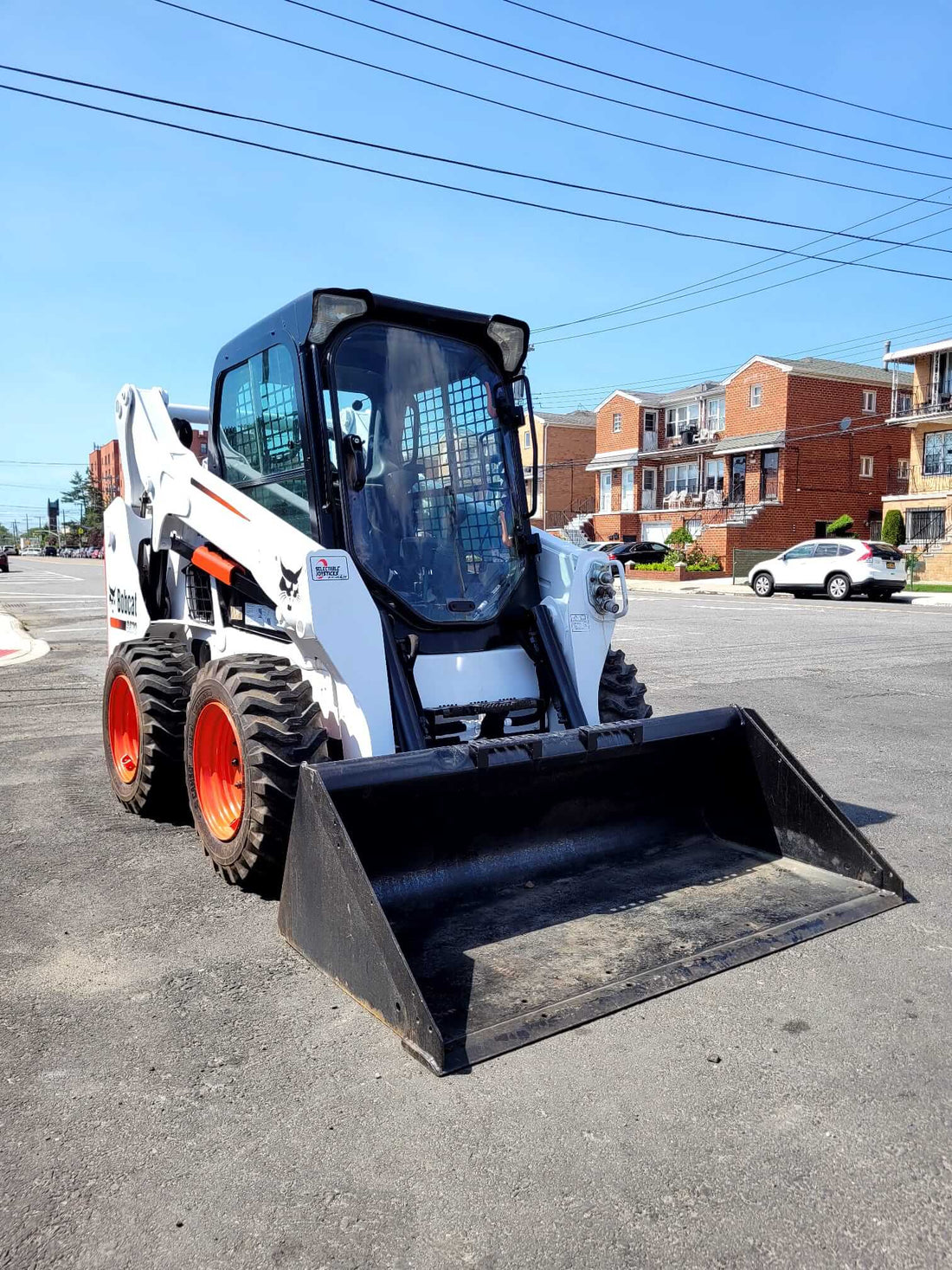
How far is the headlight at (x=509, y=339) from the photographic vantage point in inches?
203

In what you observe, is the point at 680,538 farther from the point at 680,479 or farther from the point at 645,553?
the point at 680,479

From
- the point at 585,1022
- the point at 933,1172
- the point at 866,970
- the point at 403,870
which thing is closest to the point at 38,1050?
the point at 403,870

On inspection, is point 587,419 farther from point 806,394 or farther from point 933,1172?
point 933,1172

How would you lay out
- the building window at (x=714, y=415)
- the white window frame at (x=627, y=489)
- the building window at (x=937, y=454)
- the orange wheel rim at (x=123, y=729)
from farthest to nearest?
the white window frame at (x=627, y=489), the building window at (x=714, y=415), the building window at (x=937, y=454), the orange wheel rim at (x=123, y=729)

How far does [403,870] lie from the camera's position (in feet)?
13.3

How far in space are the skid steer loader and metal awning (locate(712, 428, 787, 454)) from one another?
43.2 m

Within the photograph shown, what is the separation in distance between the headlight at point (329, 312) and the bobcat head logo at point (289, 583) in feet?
3.72

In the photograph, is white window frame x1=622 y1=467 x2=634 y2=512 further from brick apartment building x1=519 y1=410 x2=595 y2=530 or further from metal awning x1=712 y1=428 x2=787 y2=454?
metal awning x1=712 y1=428 x2=787 y2=454

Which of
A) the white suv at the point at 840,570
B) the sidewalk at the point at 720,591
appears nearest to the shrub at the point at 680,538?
the sidewalk at the point at 720,591

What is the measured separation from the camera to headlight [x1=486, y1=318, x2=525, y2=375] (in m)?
5.16

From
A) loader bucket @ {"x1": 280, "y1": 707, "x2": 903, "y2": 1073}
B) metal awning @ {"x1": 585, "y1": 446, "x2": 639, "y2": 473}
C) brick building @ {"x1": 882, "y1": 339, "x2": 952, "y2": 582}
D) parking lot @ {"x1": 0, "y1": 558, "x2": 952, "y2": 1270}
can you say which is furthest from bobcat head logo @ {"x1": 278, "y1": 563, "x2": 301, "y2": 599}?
metal awning @ {"x1": 585, "y1": 446, "x2": 639, "y2": 473}

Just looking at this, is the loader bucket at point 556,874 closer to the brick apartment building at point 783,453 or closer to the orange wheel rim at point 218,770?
the orange wheel rim at point 218,770

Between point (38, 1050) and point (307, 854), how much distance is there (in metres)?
1.04

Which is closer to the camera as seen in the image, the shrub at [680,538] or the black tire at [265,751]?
the black tire at [265,751]
